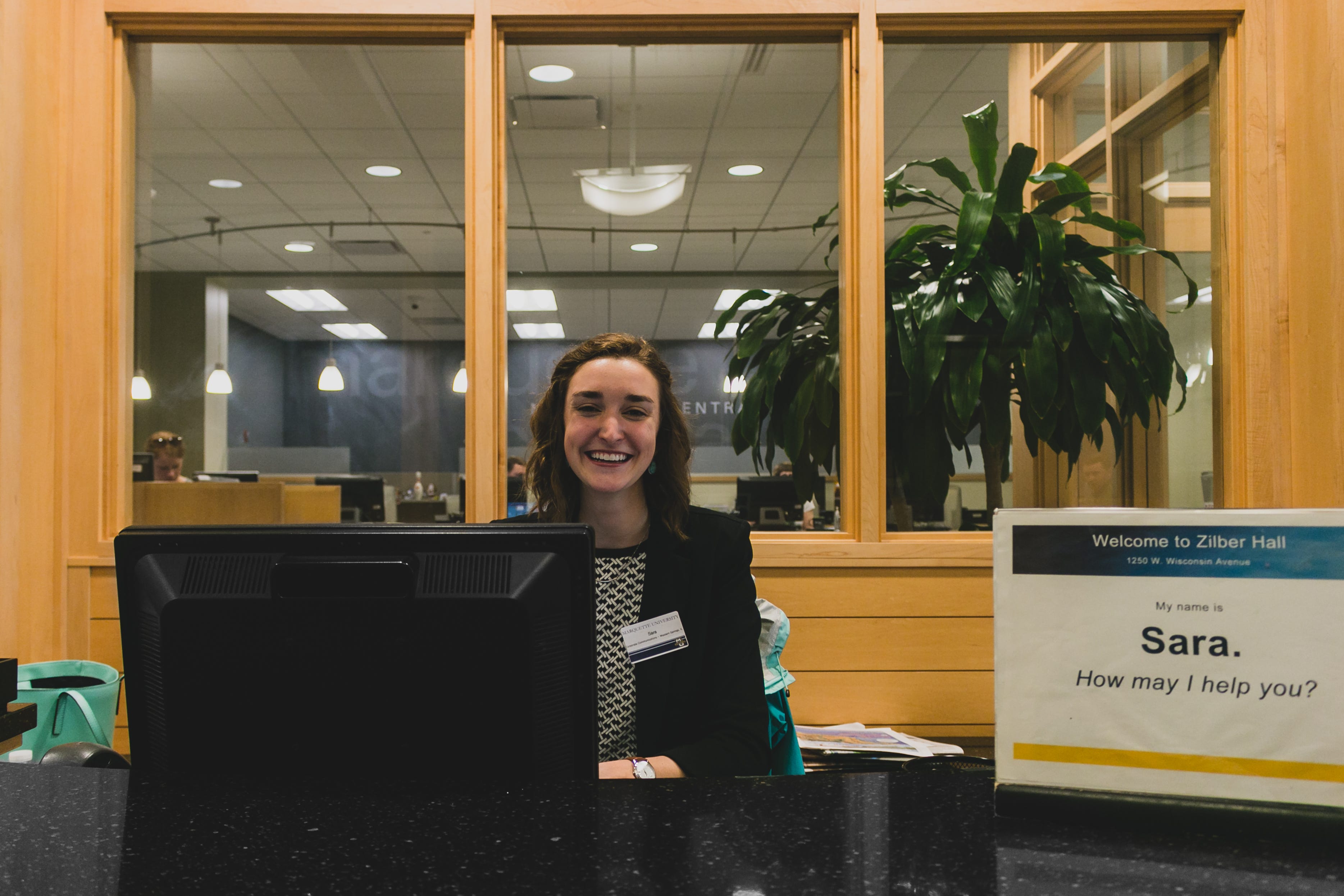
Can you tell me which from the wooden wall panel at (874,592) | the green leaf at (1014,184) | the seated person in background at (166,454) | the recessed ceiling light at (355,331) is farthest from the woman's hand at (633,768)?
the recessed ceiling light at (355,331)

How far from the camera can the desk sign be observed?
66cm

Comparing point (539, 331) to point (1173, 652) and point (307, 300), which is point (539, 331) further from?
point (307, 300)

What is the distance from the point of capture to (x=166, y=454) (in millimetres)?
3051

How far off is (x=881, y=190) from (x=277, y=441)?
6.34m

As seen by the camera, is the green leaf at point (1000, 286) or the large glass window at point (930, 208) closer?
the green leaf at point (1000, 286)

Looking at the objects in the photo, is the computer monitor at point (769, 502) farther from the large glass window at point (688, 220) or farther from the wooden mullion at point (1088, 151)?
the wooden mullion at point (1088, 151)

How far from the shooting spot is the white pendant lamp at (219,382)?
4.62 m

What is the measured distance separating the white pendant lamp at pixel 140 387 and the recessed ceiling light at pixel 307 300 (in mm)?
3867

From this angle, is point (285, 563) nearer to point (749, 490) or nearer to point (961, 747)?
point (961, 747)

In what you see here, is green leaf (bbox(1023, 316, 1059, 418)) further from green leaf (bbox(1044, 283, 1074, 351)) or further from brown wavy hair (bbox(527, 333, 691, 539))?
brown wavy hair (bbox(527, 333, 691, 539))

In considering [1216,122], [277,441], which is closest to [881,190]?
[1216,122]

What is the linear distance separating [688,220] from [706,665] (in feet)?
15.8

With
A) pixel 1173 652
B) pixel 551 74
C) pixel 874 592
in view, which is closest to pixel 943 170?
pixel 874 592

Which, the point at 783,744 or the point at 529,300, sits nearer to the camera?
the point at 783,744
